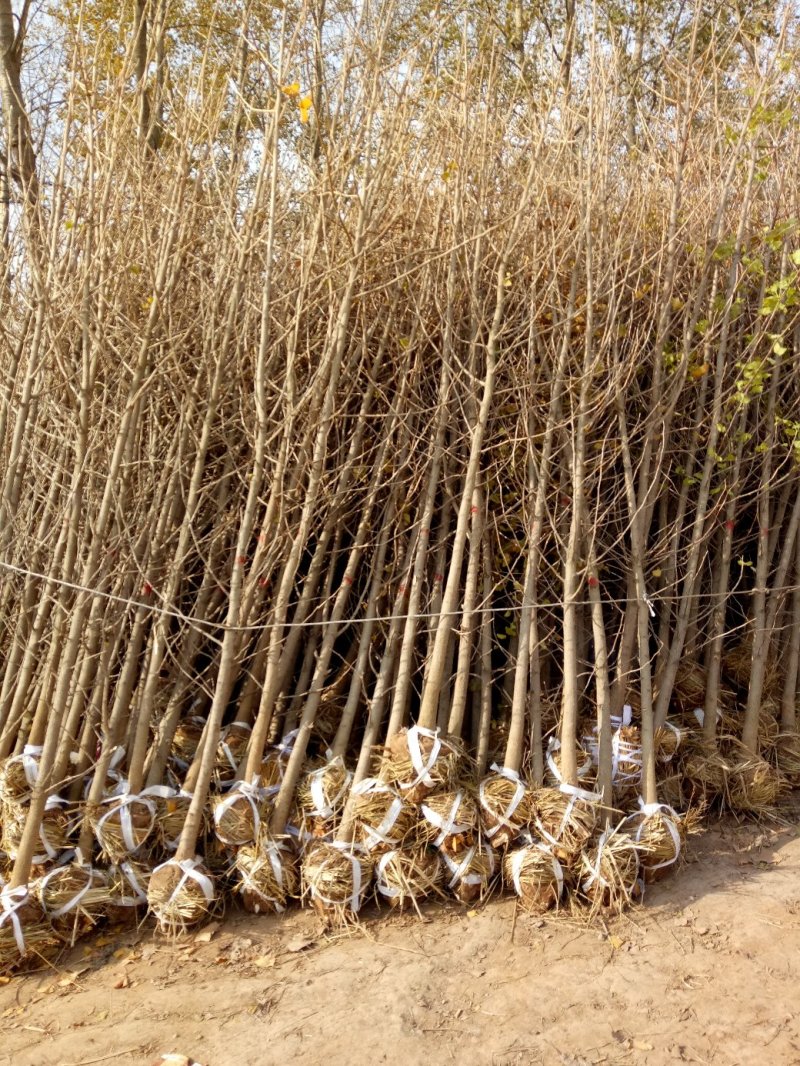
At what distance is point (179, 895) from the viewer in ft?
12.7

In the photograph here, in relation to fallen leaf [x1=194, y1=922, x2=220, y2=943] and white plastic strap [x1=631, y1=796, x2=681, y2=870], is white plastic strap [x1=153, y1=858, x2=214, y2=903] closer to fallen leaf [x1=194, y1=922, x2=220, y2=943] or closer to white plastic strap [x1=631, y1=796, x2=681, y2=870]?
fallen leaf [x1=194, y1=922, x2=220, y2=943]

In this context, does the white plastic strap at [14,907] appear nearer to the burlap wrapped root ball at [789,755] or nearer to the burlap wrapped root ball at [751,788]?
the burlap wrapped root ball at [751,788]

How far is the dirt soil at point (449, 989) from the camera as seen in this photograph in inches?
125

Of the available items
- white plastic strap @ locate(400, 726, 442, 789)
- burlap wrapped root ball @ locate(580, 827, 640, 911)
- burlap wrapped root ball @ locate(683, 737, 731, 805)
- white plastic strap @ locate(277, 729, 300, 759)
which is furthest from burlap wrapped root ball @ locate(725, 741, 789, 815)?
white plastic strap @ locate(277, 729, 300, 759)

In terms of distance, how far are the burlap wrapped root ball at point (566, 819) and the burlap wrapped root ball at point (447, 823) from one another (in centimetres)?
33

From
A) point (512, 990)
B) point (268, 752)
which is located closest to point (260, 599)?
point (268, 752)

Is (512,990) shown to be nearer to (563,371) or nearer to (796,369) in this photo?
(563,371)

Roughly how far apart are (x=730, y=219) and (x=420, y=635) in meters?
2.98

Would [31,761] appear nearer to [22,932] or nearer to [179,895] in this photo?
[22,932]

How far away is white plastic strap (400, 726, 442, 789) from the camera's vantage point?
4035 mm

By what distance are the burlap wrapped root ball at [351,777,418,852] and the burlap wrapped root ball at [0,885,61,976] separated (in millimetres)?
1449

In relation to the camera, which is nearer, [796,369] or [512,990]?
[512,990]

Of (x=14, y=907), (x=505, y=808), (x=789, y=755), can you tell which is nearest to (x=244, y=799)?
(x=14, y=907)

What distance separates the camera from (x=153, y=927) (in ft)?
13.2
